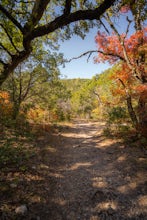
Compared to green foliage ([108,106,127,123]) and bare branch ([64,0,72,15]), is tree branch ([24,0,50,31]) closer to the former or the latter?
bare branch ([64,0,72,15])

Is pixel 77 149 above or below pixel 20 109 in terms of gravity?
below

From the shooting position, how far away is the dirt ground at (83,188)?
337 centimetres

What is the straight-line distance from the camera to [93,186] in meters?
4.49

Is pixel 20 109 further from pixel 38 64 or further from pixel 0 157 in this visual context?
pixel 0 157

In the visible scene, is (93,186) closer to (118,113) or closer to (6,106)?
(118,113)

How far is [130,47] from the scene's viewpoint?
8961mm

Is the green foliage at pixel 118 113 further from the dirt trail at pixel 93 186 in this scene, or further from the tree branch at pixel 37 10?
the tree branch at pixel 37 10

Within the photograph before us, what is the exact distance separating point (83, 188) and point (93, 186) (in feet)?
0.94

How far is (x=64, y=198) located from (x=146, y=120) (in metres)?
5.73

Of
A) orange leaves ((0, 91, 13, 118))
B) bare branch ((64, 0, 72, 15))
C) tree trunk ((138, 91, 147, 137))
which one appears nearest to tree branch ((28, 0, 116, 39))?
bare branch ((64, 0, 72, 15))

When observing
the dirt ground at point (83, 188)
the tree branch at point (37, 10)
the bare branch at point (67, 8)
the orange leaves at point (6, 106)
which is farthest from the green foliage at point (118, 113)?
the tree branch at point (37, 10)

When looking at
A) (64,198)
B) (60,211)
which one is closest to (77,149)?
(64,198)

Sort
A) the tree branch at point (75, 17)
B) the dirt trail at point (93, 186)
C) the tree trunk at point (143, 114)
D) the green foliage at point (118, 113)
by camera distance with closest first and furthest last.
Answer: the tree branch at point (75, 17) < the dirt trail at point (93, 186) < the tree trunk at point (143, 114) < the green foliage at point (118, 113)

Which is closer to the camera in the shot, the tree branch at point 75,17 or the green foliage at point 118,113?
the tree branch at point 75,17
